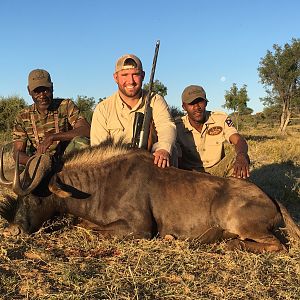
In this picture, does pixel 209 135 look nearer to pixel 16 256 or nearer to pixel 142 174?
pixel 142 174

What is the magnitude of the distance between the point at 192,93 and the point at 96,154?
1866 mm

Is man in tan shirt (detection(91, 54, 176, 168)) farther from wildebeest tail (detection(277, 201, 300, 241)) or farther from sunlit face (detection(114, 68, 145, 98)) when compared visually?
wildebeest tail (detection(277, 201, 300, 241))

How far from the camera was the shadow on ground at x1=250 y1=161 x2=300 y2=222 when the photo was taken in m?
7.05

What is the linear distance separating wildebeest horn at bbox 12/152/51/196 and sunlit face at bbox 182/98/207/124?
7.97 ft

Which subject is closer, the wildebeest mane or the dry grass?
the dry grass

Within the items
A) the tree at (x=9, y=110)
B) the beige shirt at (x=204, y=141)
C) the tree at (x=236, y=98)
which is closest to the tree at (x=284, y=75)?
the tree at (x=236, y=98)

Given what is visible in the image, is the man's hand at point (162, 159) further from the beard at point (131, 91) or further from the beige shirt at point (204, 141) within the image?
the beige shirt at point (204, 141)

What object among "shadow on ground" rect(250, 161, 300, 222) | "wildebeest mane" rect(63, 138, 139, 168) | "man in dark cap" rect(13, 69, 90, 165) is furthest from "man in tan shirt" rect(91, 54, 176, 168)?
"shadow on ground" rect(250, 161, 300, 222)

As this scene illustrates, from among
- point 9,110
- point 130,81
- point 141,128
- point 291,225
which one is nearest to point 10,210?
point 141,128

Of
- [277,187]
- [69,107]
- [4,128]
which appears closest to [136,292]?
[69,107]

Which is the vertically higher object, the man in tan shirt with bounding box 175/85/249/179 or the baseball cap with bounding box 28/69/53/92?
the baseball cap with bounding box 28/69/53/92

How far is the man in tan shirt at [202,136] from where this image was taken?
6.22 meters

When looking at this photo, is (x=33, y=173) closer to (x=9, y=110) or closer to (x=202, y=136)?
(x=202, y=136)

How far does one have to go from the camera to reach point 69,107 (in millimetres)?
6961
